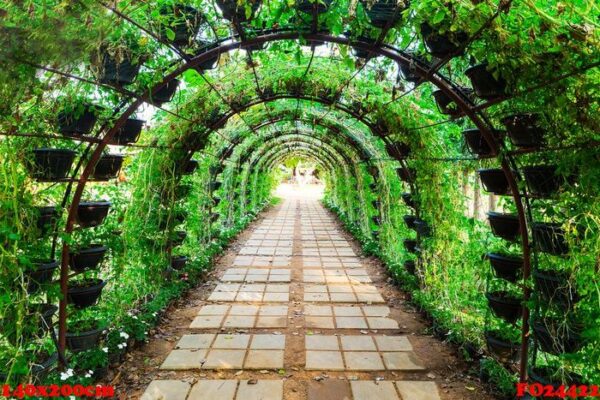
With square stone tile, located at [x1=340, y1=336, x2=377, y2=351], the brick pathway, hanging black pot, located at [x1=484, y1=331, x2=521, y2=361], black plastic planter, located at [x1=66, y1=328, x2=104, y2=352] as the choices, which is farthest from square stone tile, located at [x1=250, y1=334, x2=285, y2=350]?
hanging black pot, located at [x1=484, y1=331, x2=521, y2=361]

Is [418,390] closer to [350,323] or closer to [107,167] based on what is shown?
[350,323]

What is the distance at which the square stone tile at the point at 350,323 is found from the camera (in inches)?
149

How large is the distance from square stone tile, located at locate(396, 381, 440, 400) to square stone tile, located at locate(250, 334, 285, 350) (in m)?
1.02

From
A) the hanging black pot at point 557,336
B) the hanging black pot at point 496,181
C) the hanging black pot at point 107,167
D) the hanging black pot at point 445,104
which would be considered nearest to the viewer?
the hanging black pot at point 557,336

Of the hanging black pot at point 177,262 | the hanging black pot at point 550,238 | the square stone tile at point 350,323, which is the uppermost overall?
the hanging black pot at point 550,238

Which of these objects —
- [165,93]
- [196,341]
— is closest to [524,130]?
[165,93]

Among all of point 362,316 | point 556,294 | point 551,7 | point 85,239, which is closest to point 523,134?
point 551,7

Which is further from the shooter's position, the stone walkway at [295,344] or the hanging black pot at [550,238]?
the stone walkway at [295,344]

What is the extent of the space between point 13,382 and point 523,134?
117 inches

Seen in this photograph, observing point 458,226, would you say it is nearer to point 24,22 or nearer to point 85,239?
point 85,239

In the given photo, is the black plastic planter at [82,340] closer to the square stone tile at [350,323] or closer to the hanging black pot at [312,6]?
the square stone tile at [350,323]

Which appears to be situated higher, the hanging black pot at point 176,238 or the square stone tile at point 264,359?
the hanging black pot at point 176,238

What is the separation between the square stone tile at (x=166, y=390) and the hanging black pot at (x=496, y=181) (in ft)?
7.89

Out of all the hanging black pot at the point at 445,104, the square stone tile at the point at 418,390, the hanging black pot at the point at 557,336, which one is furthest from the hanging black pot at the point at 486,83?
the square stone tile at the point at 418,390
